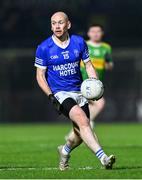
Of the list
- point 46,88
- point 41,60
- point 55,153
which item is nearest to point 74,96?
point 46,88

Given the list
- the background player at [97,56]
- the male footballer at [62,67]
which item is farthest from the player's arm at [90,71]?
the background player at [97,56]

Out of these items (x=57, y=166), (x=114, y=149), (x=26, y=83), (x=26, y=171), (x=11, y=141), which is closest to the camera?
(x=26, y=171)

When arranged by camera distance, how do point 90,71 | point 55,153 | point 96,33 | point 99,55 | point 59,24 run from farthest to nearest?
point 99,55
point 96,33
point 55,153
point 90,71
point 59,24

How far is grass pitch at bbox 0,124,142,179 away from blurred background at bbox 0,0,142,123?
1837mm

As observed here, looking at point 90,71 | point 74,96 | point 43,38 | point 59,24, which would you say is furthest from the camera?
point 43,38

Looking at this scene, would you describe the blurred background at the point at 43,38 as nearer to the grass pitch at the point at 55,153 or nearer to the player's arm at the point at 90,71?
the grass pitch at the point at 55,153

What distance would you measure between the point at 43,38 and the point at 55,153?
44.7 feet

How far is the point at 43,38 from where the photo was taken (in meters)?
28.8

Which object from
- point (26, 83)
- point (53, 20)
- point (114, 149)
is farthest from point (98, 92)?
point (26, 83)

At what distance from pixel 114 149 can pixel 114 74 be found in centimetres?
1261

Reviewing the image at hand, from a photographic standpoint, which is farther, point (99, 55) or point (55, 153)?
point (99, 55)

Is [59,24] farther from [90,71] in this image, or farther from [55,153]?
[55,153]

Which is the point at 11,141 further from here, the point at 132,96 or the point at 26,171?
the point at 132,96

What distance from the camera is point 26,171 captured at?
11.4 m
